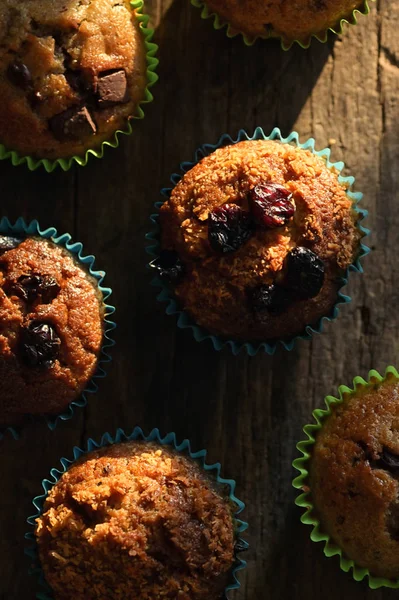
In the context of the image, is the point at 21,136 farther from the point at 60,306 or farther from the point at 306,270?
the point at 306,270

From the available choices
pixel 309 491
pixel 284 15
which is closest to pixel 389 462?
pixel 309 491

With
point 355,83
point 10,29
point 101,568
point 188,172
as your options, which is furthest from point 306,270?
point 10,29

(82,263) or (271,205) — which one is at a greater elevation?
(271,205)

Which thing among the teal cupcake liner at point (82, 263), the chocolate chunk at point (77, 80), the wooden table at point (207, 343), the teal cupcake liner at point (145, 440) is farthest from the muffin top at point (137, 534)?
the chocolate chunk at point (77, 80)

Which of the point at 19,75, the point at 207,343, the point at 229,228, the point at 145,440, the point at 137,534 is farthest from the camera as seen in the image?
the point at 207,343

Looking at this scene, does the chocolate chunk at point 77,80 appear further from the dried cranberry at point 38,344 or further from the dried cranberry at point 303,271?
the dried cranberry at point 303,271

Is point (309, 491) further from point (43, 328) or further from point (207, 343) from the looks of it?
point (43, 328)

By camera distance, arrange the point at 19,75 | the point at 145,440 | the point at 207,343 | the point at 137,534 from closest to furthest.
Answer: the point at 137,534
the point at 19,75
the point at 145,440
the point at 207,343
